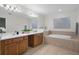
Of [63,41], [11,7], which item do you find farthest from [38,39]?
[11,7]

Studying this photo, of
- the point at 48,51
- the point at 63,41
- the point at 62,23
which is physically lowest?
the point at 48,51

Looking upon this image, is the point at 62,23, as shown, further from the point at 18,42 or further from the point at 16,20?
the point at 18,42

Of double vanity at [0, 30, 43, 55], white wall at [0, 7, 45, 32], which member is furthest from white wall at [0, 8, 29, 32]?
double vanity at [0, 30, 43, 55]

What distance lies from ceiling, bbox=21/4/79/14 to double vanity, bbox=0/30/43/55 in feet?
1.42

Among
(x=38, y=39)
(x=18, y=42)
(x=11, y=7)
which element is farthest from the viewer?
(x=18, y=42)

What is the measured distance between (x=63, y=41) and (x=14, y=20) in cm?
104

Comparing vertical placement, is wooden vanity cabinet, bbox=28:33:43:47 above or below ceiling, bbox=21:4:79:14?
below

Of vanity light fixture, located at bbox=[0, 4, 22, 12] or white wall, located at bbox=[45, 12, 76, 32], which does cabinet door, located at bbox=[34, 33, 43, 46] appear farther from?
vanity light fixture, located at bbox=[0, 4, 22, 12]

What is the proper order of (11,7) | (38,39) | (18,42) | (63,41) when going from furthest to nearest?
1. (18,42)
2. (38,39)
3. (63,41)
4. (11,7)

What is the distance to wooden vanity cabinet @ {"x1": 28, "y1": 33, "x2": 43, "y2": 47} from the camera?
1.95 meters

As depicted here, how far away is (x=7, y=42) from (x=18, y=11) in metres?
0.65

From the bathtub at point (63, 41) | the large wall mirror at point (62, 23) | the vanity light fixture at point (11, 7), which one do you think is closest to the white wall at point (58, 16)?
the large wall mirror at point (62, 23)

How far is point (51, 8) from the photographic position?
1795mm

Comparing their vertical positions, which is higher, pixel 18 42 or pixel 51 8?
pixel 51 8
